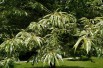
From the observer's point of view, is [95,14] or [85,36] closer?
[85,36]

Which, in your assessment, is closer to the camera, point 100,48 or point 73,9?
point 100,48

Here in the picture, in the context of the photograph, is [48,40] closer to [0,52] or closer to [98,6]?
[0,52]

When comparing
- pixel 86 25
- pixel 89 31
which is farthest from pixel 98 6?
pixel 89 31

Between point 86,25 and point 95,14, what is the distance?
126 centimetres

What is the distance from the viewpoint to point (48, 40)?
21.2 feet

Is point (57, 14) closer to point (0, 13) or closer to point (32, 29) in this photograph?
point (32, 29)

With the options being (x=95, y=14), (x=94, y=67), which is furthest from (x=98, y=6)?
(x=94, y=67)

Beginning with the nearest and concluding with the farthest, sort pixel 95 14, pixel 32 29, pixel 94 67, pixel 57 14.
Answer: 1. pixel 57 14
2. pixel 32 29
3. pixel 95 14
4. pixel 94 67

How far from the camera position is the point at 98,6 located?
773 centimetres

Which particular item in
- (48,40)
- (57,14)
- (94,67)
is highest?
(57,14)

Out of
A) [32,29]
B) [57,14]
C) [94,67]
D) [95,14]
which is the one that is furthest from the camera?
[94,67]

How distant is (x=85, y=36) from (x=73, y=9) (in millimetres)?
2138

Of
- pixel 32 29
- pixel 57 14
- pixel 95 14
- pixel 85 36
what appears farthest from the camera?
pixel 95 14

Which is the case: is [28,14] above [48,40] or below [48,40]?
above
